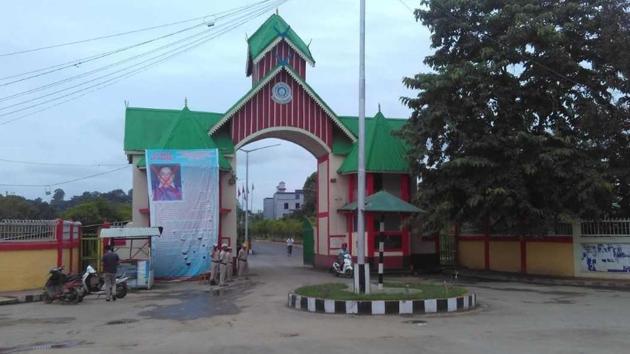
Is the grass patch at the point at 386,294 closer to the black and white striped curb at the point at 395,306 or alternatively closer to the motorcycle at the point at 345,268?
the black and white striped curb at the point at 395,306

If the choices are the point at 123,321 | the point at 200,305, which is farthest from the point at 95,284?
the point at 123,321

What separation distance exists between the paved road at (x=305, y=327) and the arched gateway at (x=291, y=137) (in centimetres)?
974

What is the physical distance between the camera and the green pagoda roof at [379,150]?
2683 centimetres

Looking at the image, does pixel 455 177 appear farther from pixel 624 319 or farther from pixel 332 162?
pixel 624 319

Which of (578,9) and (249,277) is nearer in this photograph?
(578,9)

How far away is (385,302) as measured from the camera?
12.9 m

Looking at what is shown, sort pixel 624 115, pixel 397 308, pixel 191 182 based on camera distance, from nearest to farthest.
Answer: pixel 397 308
pixel 624 115
pixel 191 182

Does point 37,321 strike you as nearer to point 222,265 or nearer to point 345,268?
point 222,265

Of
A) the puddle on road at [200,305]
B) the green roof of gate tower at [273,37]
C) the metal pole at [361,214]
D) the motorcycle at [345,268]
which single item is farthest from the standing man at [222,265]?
the green roof of gate tower at [273,37]

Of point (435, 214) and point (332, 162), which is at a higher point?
point (332, 162)

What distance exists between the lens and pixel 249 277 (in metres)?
24.5

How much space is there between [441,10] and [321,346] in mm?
17399

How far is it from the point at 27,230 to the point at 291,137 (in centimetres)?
1304

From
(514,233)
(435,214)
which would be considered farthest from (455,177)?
(514,233)
